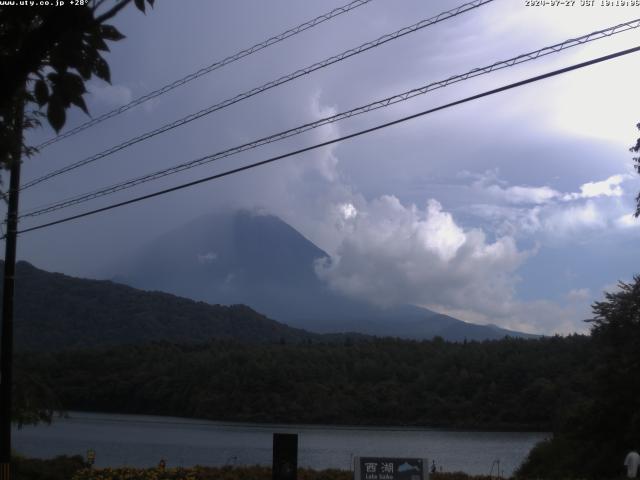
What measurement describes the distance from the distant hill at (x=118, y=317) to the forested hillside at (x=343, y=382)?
41.4m

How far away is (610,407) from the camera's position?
2498 centimetres

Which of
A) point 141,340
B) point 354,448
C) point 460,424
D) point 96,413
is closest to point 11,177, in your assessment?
point 354,448

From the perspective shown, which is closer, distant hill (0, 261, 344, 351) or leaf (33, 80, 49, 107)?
leaf (33, 80, 49, 107)

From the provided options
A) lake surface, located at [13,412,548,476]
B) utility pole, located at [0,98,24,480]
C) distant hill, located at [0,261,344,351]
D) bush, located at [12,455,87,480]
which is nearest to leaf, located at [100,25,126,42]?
utility pole, located at [0,98,24,480]

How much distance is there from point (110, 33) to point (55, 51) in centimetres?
38

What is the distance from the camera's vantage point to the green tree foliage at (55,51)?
12.5 ft

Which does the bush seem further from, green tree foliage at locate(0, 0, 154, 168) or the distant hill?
the distant hill

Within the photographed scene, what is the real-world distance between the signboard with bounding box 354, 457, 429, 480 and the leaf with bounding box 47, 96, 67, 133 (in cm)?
953

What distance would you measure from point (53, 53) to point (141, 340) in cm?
12885

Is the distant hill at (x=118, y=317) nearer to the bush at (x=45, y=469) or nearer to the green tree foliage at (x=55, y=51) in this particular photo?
the bush at (x=45, y=469)

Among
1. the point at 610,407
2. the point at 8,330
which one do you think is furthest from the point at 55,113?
the point at 610,407

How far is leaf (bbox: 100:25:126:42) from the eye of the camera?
14.3ft

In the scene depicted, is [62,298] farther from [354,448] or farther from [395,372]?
[354,448]

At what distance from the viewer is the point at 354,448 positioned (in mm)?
40656
